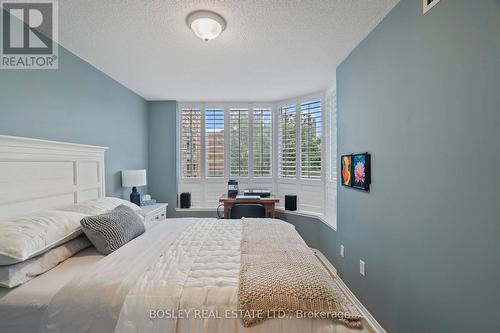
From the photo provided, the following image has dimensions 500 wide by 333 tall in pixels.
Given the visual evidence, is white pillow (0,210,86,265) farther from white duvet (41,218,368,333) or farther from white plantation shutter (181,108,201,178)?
white plantation shutter (181,108,201,178)

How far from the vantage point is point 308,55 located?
2.30 m

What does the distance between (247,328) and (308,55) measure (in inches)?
92.5

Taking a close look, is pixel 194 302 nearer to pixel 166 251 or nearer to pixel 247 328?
pixel 247 328

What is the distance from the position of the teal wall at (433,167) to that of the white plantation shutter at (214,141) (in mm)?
2502

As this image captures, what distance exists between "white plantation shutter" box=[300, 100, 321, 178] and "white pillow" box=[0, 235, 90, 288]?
2.94 m

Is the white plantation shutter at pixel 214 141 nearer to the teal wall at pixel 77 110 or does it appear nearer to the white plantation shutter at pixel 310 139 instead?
the teal wall at pixel 77 110

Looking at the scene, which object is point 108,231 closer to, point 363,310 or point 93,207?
point 93,207

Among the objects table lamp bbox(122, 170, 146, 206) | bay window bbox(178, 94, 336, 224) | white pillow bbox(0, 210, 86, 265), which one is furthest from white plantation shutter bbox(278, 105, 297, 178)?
white pillow bbox(0, 210, 86, 265)

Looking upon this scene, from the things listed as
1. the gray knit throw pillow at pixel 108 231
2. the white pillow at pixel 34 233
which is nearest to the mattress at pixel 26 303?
the white pillow at pixel 34 233

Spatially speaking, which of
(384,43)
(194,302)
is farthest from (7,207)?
(384,43)

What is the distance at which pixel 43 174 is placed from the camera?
6.05ft

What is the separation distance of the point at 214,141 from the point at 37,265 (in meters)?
2.99

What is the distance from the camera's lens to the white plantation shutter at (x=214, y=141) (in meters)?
4.04

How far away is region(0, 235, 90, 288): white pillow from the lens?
3.74 feet
